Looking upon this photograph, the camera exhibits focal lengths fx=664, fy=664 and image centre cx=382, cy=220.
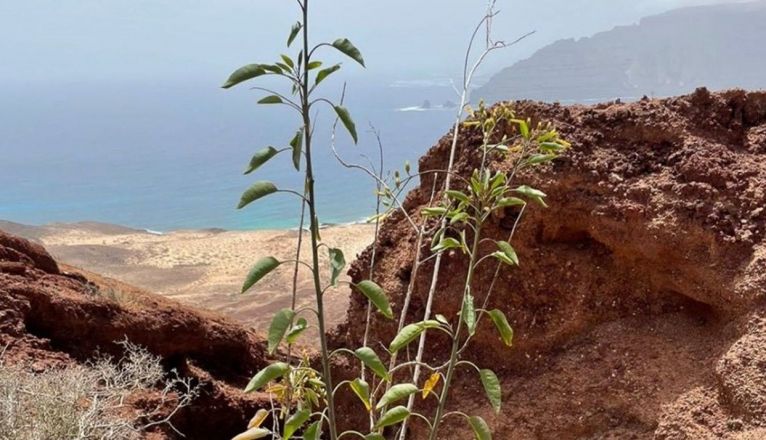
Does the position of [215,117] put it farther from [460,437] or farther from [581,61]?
[460,437]

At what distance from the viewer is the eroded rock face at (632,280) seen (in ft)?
11.1

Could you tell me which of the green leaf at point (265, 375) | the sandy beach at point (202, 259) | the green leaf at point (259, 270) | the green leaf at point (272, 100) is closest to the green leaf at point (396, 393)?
the green leaf at point (265, 375)

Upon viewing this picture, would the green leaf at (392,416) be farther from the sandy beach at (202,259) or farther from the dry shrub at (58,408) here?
the sandy beach at (202,259)

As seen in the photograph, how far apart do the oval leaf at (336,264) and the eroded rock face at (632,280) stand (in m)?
2.33

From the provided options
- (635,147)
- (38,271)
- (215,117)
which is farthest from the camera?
(215,117)

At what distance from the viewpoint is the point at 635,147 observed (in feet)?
13.0

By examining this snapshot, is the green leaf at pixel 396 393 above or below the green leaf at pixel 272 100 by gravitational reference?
below

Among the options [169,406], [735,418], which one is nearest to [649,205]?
[735,418]

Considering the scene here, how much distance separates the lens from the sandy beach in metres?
18.2

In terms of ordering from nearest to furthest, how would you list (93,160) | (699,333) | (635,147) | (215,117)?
(699,333) → (635,147) → (93,160) → (215,117)

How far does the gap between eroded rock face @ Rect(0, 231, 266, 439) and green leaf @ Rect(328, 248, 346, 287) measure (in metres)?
2.90

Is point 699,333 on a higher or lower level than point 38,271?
lower

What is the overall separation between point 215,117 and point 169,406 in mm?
137742

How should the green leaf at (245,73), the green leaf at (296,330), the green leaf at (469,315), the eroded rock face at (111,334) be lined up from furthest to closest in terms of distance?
the eroded rock face at (111,334)
the green leaf at (469,315)
the green leaf at (296,330)
the green leaf at (245,73)
